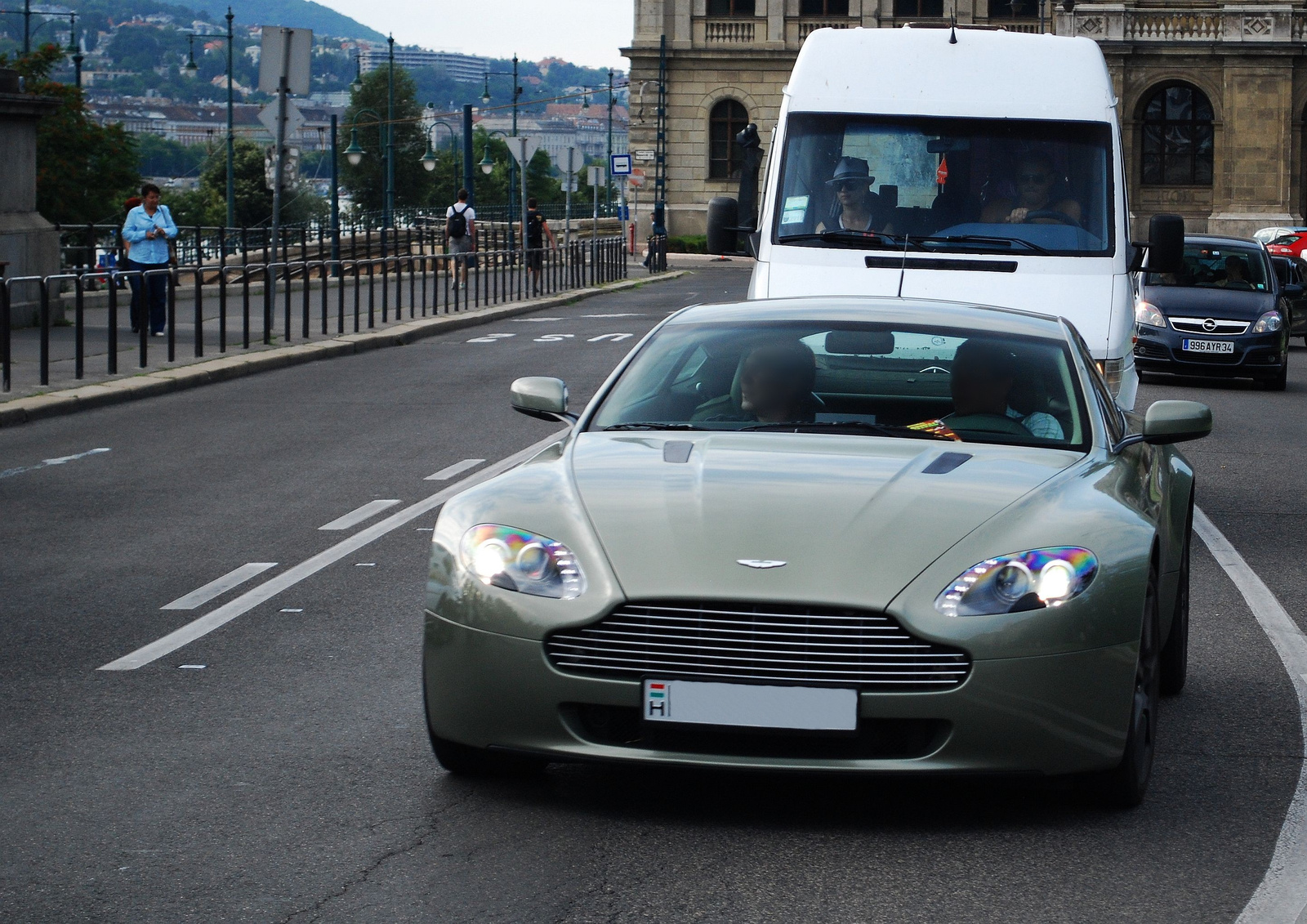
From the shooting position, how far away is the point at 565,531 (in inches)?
190

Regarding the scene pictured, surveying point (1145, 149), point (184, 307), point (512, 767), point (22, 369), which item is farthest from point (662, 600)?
point (1145, 149)

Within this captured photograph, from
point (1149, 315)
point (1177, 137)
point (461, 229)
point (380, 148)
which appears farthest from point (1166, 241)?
point (380, 148)

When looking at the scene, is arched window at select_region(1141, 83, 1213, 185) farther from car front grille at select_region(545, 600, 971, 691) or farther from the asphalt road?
car front grille at select_region(545, 600, 971, 691)

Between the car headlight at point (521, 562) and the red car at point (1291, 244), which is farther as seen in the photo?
the red car at point (1291, 244)

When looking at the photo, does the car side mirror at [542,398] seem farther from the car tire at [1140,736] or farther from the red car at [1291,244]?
the red car at [1291,244]

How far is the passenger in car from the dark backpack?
32.1 metres

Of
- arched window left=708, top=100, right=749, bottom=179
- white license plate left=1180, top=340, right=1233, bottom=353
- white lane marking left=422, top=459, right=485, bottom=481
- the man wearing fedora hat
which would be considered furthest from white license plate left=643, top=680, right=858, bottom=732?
arched window left=708, top=100, right=749, bottom=179

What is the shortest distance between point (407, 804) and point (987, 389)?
2307 millimetres

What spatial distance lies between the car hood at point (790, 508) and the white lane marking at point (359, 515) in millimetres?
4591

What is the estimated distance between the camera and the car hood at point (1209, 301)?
68.5 feet

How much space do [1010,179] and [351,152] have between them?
6133 cm

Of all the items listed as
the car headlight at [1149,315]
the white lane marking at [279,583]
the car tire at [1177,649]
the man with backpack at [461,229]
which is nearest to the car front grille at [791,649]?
the white lane marking at [279,583]

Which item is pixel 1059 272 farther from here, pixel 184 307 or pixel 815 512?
pixel 184 307

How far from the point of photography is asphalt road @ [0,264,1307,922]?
4195 mm
